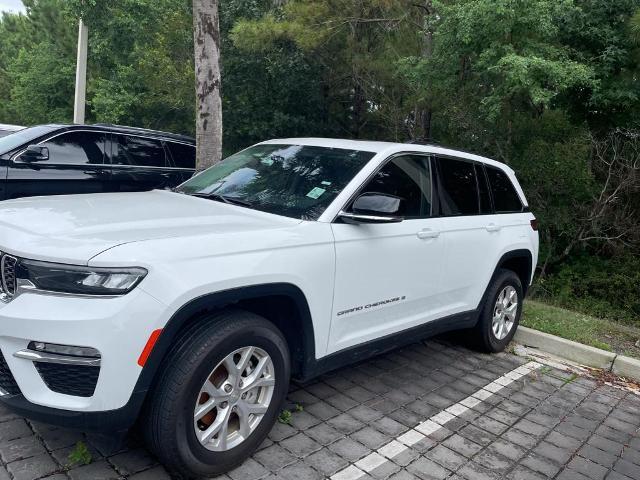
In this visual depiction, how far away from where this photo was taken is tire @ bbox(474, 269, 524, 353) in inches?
191

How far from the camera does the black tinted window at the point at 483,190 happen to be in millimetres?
4711

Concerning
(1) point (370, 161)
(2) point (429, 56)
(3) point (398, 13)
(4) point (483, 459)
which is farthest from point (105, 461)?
(3) point (398, 13)

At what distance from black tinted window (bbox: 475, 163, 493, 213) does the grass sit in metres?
1.70

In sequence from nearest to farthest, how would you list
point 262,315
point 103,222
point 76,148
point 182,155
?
point 103,222, point 262,315, point 76,148, point 182,155

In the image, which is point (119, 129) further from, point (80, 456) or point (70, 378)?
point (70, 378)

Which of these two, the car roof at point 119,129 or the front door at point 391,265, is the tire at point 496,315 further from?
the car roof at point 119,129

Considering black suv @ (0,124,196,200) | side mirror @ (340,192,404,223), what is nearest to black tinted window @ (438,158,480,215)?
side mirror @ (340,192,404,223)

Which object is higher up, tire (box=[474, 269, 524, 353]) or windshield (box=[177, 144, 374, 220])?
windshield (box=[177, 144, 374, 220])

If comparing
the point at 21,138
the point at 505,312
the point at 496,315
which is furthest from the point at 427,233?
the point at 21,138

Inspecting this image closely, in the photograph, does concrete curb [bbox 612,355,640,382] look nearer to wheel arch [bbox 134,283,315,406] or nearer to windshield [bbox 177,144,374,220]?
windshield [bbox 177,144,374,220]

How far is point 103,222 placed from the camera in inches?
109

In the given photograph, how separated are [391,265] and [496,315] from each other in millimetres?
1956

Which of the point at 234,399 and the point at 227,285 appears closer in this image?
the point at 227,285

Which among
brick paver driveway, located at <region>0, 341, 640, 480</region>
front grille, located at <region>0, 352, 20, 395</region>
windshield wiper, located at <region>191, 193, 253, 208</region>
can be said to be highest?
windshield wiper, located at <region>191, 193, 253, 208</region>
